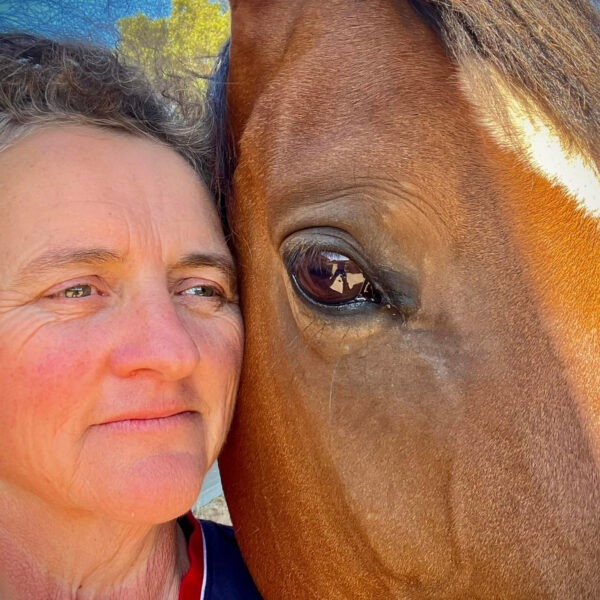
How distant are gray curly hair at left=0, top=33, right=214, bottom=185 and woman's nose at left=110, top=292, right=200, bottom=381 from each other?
48 cm

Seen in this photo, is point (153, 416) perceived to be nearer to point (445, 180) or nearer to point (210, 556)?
point (210, 556)

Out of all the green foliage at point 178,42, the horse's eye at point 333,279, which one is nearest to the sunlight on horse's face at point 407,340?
the horse's eye at point 333,279

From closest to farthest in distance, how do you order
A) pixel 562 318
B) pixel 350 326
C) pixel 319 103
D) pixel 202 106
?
pixel 562 318 → pixel 350 326 → pixel 319 103 → pixel 202 106

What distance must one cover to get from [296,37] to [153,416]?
0.98 metres

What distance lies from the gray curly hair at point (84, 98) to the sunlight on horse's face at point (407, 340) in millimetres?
274

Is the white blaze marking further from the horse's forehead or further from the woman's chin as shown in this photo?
the woman's chin

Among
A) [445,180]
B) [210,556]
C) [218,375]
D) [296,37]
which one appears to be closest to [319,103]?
[296,37]

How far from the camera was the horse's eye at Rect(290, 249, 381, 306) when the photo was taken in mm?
1326

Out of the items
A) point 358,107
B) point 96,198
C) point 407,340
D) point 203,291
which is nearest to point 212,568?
point 203,291

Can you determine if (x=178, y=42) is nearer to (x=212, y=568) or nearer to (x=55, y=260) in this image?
(x=55, y=260)

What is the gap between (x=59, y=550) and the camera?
4.70 feet

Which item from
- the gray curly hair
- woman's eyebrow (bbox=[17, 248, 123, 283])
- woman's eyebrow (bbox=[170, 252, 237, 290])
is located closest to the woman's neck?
woman's eyebrow (bbox=[17, 248, 123, 283])

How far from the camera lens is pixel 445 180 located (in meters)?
1.31

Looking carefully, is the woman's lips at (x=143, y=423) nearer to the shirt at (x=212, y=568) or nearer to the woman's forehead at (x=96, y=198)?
the woman's forehead at (x=96, y=198)
